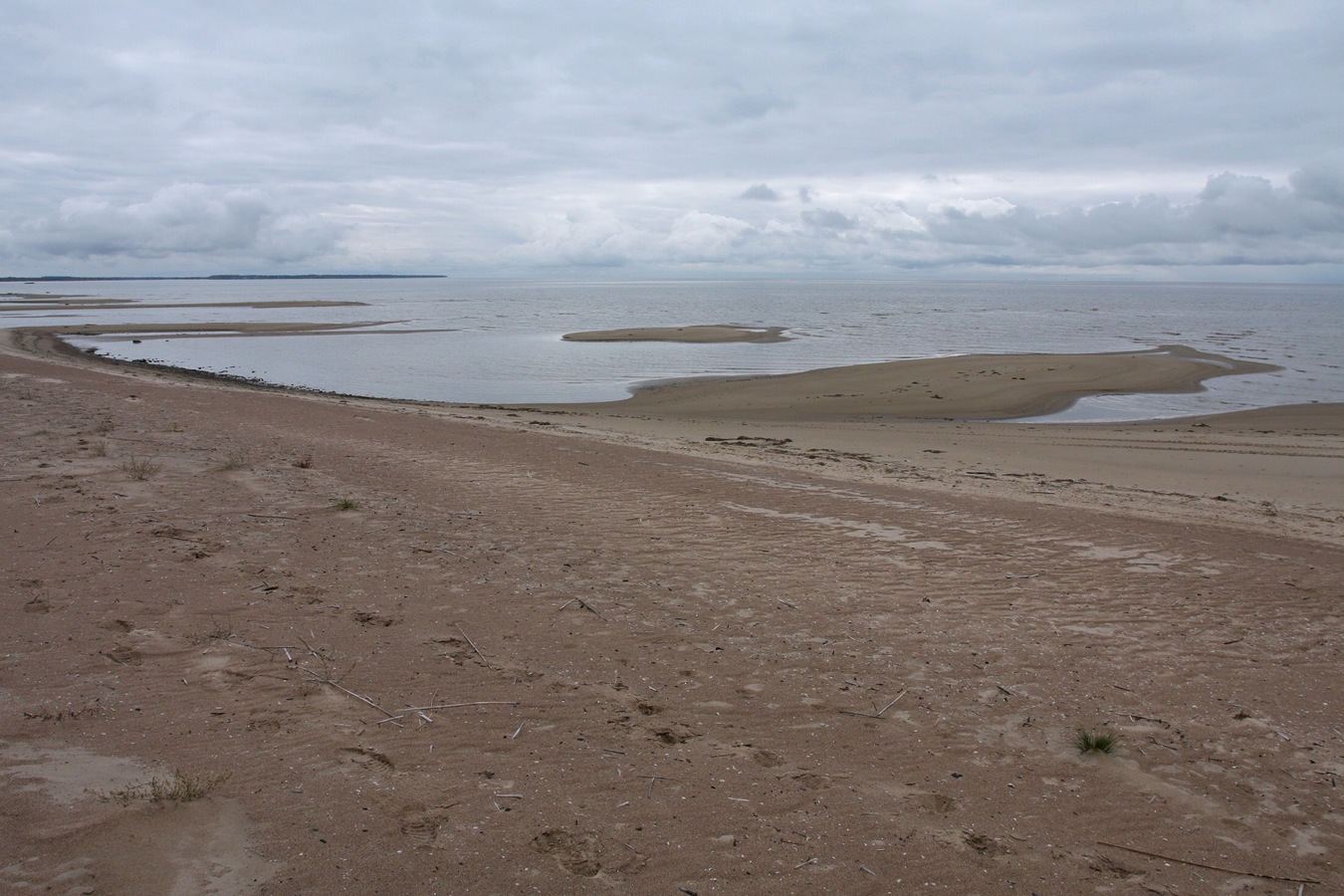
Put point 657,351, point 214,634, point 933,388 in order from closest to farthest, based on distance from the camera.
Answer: point 214,634
point 933,388
point 657,351

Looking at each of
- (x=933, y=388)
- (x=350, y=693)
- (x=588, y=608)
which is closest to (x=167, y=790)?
(x=350, y=693)

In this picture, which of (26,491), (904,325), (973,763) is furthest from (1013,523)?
(904,325)

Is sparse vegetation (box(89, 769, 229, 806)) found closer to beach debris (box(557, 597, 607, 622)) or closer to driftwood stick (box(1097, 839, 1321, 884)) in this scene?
beach debris (box(557, 597, 607, 622))

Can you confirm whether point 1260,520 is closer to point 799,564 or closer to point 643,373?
point 799,564

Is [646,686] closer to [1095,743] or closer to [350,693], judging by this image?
[350,693]

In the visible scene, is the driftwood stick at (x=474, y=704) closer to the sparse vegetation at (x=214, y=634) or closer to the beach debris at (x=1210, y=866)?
the sparse vegetation at (x=214, y=634)

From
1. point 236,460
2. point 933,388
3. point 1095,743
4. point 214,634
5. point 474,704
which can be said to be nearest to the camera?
point 1095,743

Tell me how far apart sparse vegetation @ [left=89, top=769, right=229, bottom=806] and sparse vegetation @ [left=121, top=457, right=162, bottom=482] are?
6.74 m

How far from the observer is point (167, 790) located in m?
3.64

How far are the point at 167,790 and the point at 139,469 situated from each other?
23.6 ft

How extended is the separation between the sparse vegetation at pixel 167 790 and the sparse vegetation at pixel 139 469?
22.1 feet

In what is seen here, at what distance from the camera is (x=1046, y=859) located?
362cm

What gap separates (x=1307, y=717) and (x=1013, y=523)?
14.4ft

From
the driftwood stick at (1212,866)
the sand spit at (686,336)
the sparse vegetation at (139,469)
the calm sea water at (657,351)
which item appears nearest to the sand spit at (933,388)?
the calm sea water at (657,351)
